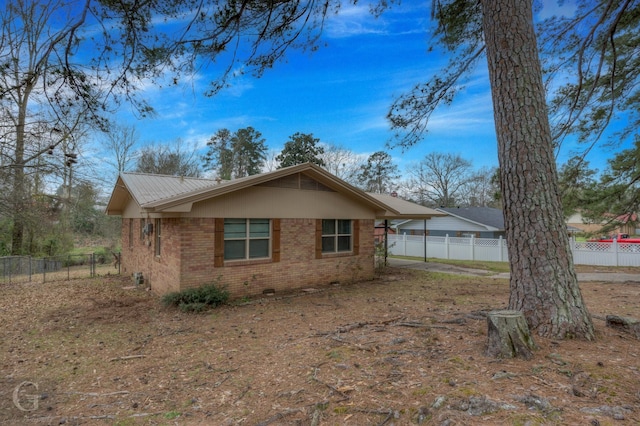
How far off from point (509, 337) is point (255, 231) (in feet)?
22.5

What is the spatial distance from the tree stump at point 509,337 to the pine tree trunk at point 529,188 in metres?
0.50

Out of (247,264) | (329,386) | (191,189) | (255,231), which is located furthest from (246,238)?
(329,386)

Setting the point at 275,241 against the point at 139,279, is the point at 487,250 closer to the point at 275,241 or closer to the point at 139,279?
the point at 275,241

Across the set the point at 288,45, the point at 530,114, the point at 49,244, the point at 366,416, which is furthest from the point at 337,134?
the point at 366,416

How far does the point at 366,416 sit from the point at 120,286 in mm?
10946

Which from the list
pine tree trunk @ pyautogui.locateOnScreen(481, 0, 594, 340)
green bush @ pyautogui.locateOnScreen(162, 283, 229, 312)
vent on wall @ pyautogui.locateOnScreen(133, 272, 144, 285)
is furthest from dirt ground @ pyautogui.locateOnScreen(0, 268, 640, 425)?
vent on wall @ pyautogui.locateOnScreen(133, 272, 144, 285)

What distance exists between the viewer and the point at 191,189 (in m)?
10.6

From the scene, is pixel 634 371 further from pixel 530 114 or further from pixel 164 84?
pixel 164 84

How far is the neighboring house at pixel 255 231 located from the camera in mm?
8102

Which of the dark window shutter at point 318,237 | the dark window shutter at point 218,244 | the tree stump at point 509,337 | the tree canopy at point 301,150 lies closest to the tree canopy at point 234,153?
the tree canopy at point 301,150

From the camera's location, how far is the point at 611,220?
1059 centimetres

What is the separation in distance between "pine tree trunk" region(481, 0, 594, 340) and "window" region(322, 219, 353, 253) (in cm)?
686

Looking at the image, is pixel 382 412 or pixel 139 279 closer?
pixel 382 412

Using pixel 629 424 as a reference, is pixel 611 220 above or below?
above
